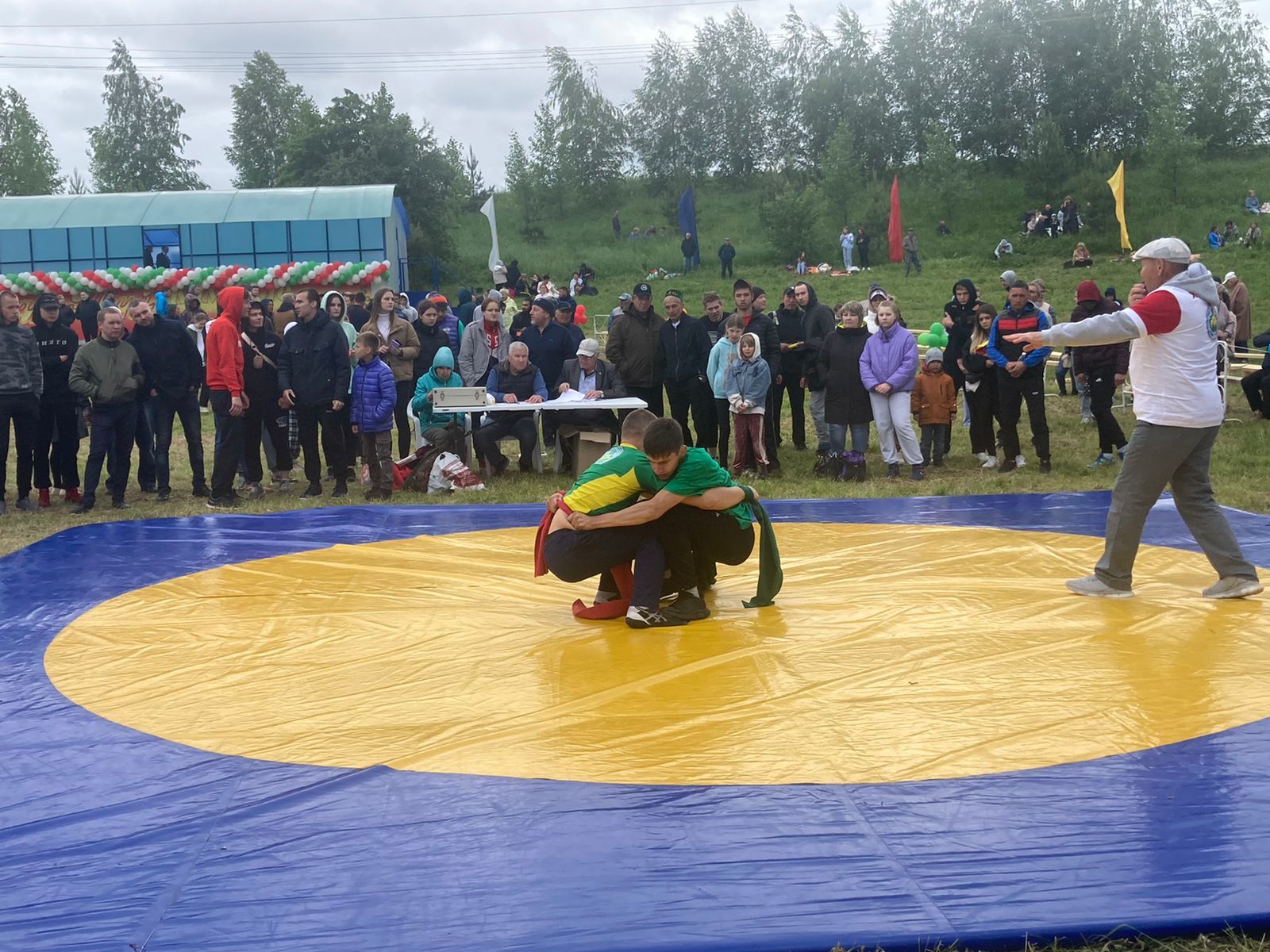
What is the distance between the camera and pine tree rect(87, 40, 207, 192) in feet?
187

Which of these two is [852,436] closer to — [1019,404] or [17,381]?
[1019,404]

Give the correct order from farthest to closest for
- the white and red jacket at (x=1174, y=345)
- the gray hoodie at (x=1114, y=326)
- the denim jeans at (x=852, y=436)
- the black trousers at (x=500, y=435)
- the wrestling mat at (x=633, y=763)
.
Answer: the black trousers at (x=500, y=435)
the denim jeans at (x=852, y=436)
the white and red jacket at (x=1174, y=345)
the gray hoodie at (x=1114, y=326)
the wrestling mat at (x=633, y=763)

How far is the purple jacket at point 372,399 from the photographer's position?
33.2 feet

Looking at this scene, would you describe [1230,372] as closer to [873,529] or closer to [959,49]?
[873,529]

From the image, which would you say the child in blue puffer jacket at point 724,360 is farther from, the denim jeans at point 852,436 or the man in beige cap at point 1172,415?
the man in beige cap at point 1172,415

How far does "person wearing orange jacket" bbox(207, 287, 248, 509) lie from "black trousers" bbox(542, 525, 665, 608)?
5.05 m

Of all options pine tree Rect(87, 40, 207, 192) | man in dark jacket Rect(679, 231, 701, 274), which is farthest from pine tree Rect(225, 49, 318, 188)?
man in dark jacket Rect(679, 231, 701, 274)

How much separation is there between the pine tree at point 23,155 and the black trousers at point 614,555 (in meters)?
56.8

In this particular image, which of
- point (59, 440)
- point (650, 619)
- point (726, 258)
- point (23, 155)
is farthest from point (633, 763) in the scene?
point (23, 155)

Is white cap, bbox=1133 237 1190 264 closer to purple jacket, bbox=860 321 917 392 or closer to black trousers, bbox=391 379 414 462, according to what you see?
purple jacket, bbox=860 321 917 392

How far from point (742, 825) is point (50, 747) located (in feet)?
7.97

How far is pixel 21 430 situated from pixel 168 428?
1074 mm

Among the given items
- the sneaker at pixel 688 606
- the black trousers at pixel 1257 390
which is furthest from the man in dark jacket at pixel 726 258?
the sneaker at pixel 688 606

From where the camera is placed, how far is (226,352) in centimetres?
980
